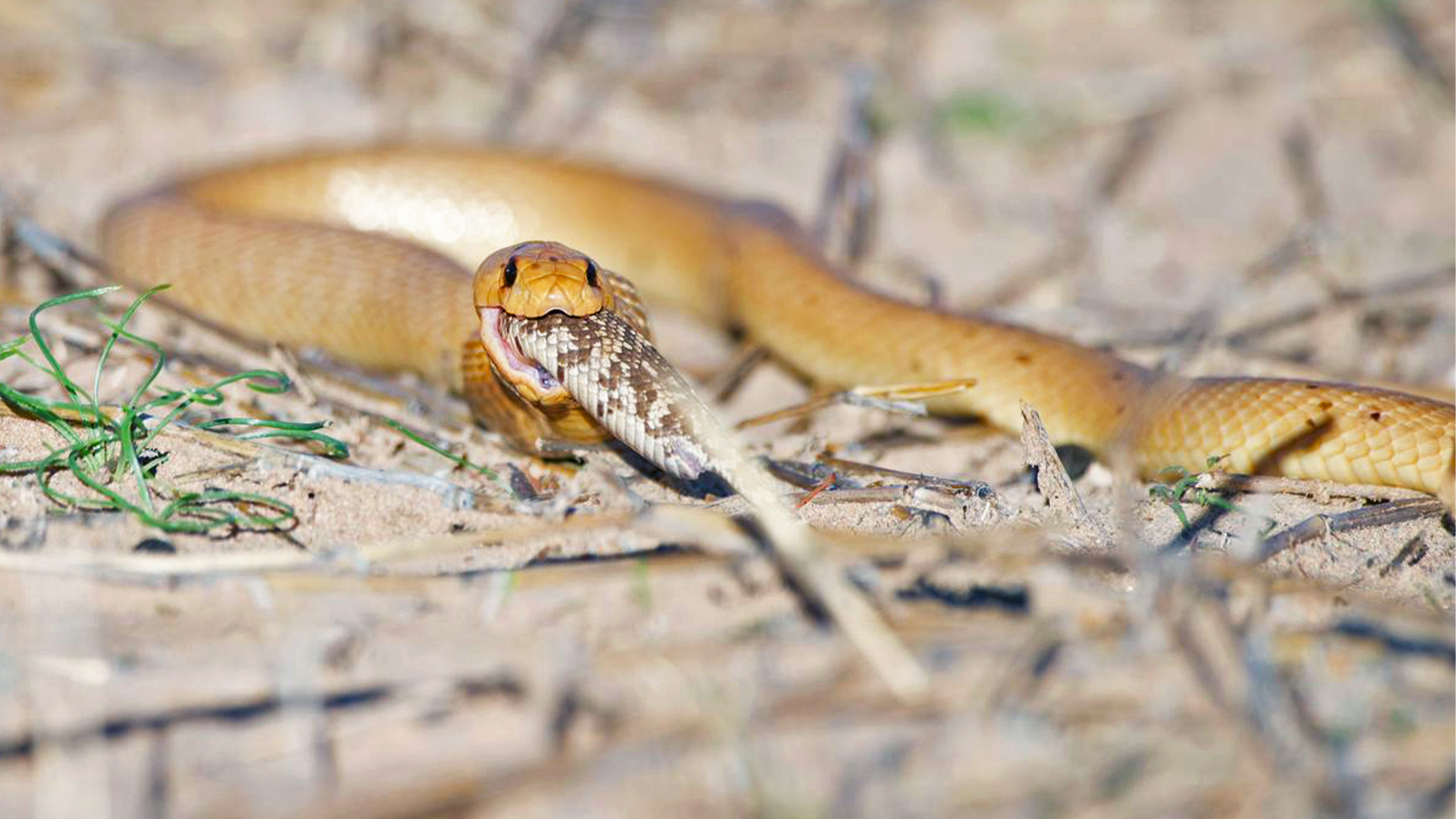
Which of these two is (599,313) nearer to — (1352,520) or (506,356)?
(506,356)

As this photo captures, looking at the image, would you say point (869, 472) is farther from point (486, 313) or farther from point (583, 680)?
point (583, 680)

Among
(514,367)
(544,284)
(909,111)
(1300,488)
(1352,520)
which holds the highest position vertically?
(909,111)

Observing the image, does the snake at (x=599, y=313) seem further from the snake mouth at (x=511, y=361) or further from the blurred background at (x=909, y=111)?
the blurred background at (x=909, y=111)

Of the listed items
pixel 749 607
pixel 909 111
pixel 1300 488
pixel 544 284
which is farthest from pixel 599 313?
pixel 909 111

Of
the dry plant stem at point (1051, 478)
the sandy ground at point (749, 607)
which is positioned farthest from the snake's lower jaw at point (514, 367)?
the dry plant stem at point (1051, 478)

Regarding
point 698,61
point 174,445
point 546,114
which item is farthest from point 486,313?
point 698,61

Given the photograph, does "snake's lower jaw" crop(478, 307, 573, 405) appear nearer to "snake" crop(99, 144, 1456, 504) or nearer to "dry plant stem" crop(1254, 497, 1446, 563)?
"snake" crop(99, 144, 1456, 504)

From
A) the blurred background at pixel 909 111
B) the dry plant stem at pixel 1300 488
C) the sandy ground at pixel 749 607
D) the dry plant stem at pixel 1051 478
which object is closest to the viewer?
the sandy ground at pixel 749 607
